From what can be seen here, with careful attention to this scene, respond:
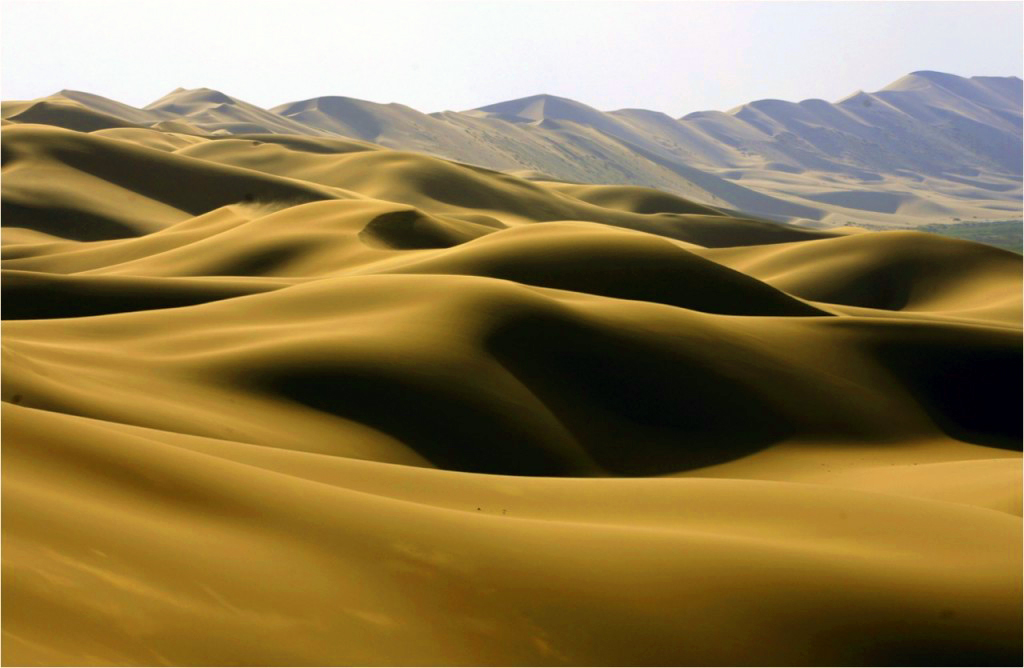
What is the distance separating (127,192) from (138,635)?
87.1 metres

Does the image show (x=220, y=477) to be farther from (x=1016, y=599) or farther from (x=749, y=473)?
(x=749, y=473)

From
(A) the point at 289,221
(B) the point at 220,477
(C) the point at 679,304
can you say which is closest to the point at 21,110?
(A) the point at 289,221

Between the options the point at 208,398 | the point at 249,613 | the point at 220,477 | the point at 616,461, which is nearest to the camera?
the point at 249,613

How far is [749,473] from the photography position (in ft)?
78.3

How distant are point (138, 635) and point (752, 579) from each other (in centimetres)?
500

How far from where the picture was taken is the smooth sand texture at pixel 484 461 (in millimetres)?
7625

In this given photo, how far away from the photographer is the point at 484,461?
21.3m

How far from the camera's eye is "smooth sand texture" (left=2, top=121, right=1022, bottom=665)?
300 inches

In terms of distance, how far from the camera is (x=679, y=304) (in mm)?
40219

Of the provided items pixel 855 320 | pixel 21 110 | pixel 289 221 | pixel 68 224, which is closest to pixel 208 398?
pixel 855 320

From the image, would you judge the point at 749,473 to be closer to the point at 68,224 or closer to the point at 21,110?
the point at 68,224

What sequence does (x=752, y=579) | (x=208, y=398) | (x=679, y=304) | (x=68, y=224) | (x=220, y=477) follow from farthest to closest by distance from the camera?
(x=68, y=224), (x=679, y=304), (x=208, y=398), (x=220, y=477), (x=752, y=579)

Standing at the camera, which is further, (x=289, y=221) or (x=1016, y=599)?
(x=289, y=221)

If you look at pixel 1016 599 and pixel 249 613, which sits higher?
pixel 249 613
